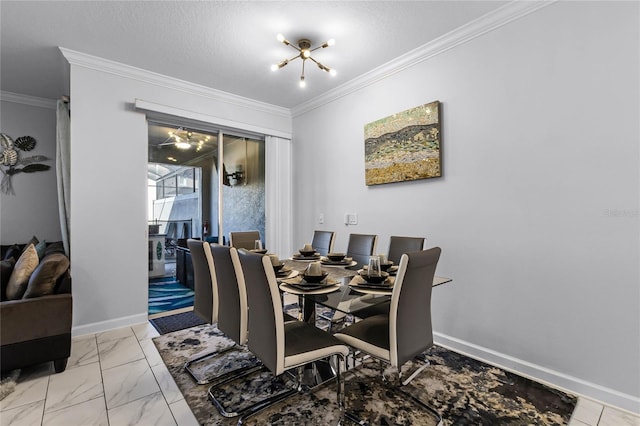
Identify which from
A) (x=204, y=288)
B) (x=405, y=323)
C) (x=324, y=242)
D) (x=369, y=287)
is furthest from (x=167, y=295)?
(x=405, y=323)

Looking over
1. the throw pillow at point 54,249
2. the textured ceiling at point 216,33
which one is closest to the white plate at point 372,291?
the textured ceiling at point 216,33

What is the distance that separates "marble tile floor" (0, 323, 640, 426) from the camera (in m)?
1.76

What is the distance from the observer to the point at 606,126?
1943 millimetres

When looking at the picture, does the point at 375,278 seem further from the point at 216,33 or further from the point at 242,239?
the point at 216,33

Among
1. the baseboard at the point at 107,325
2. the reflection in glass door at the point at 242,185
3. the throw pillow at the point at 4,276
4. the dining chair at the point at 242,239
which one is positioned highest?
the reflection in glass door at the point at 242,185

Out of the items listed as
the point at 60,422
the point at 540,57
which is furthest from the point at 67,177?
the point at 540,57

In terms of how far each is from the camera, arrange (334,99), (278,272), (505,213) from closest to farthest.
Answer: (278,272)
(505,213)
(334,99)

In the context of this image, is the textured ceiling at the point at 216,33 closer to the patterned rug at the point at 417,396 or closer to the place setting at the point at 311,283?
the place setting at the point at 311,283

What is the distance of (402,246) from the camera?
8.86 feet

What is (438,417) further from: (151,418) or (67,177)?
(67,177)

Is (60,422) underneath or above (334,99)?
underneath

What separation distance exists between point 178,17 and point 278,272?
220 cm

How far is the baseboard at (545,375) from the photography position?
73.8 inches

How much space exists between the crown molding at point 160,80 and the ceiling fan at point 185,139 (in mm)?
524
